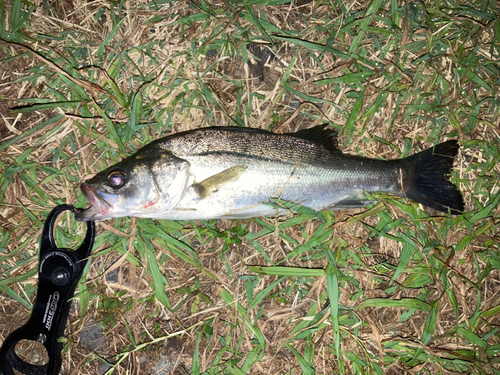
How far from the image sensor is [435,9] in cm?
351

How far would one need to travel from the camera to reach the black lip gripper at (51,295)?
316 centimetres

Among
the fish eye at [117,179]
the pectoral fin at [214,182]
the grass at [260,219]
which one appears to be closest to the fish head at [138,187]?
the fish eye at [117,179]

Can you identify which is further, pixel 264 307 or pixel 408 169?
pixel 264 307

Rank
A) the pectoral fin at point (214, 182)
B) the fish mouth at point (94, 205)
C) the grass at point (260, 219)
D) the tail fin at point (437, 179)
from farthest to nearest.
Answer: the grass at point (260, 219) → the tail fin at point (437, 179) → the pectoral fin at point (214, 182) → the fish mouth at point (94, 205)

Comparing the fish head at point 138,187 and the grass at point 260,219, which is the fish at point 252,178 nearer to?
the fish head at point 138,187

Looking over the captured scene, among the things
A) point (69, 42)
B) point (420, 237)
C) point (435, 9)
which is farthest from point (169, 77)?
point (420, 237)

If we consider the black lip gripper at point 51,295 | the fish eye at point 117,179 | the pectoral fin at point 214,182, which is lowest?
the black lip gripper at point 51,295

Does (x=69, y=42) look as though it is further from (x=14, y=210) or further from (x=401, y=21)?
(x=401, y=21)

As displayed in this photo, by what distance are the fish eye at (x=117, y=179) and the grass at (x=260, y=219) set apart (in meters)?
0.60

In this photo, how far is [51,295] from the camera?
10.6 ft

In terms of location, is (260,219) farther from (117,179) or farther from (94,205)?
(94,205)

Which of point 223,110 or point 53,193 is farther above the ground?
point 223,110

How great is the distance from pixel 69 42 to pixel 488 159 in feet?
14.4

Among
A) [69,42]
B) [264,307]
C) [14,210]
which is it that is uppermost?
[69,42]
